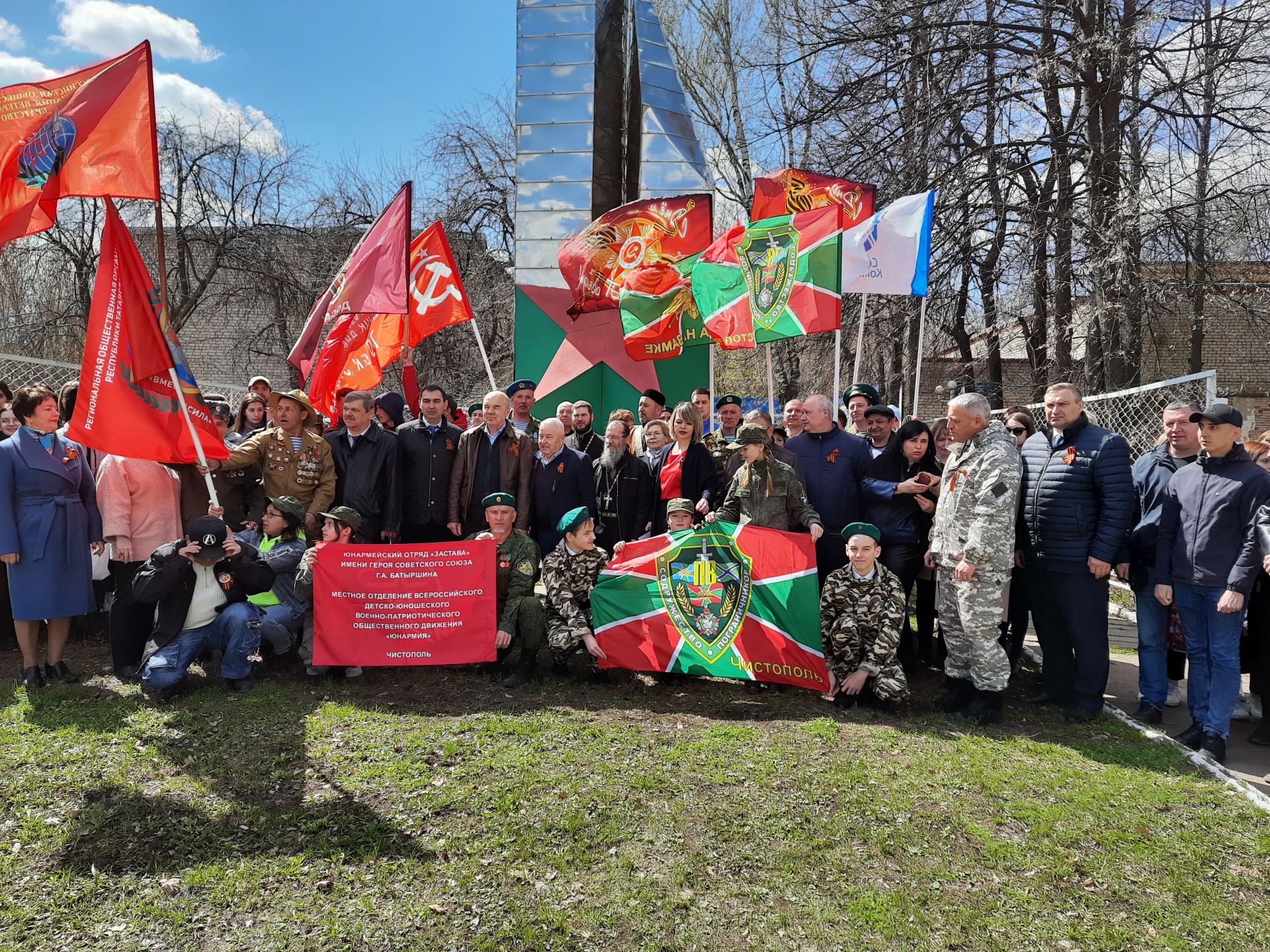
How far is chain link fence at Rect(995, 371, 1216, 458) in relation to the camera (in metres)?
7.80

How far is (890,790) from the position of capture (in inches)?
163

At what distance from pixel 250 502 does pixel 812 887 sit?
5504 millimetres

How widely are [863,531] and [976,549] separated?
78 cm

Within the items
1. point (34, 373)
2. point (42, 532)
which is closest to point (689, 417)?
point (42, 532)

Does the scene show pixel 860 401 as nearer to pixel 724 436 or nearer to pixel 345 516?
pixel 724 436

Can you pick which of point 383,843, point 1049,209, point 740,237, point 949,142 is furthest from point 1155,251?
point 383,843

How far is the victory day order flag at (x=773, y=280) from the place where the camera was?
7.07 metres

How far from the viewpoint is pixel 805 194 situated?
9.01m

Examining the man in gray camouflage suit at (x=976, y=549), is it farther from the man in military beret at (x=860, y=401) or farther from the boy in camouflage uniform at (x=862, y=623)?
the man in military beret at (x=860, y=401)

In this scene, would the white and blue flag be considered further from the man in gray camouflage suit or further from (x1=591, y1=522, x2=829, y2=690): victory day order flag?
(x1=591, y1=522, x2=829, y2=690): victory day order flag

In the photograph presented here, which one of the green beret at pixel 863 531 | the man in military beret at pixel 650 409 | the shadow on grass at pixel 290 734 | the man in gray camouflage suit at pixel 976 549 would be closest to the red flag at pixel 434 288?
the man in military beret at pixel 650 409

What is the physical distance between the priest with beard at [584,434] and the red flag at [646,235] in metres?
2.31

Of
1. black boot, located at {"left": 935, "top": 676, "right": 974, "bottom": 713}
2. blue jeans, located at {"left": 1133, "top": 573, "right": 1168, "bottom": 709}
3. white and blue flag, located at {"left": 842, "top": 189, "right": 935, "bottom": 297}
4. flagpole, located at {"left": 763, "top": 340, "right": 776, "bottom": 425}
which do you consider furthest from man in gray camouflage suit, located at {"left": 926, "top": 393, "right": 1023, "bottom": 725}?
white and blue flag, located at {"left": 842, "top": 189, "right": 935, "bottom": 297}

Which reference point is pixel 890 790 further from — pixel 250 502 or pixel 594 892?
pixel 250 502
